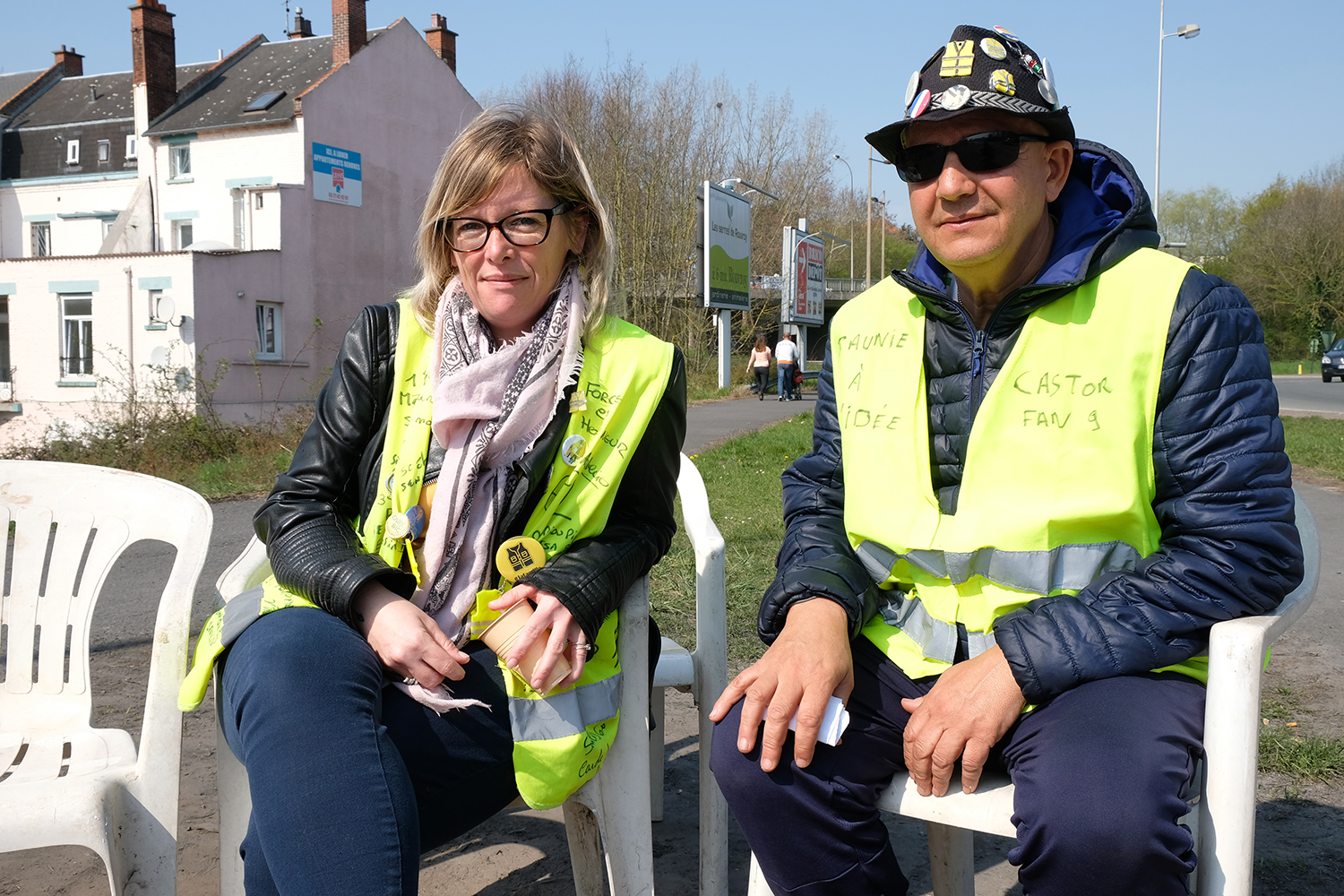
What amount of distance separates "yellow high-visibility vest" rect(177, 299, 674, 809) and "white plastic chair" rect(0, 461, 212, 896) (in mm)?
108

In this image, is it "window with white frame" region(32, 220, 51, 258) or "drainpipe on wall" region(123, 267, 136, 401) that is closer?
"drainpipe on wall" region(123, 267, 136, 401)

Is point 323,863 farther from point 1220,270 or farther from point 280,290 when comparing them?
point 1220,270

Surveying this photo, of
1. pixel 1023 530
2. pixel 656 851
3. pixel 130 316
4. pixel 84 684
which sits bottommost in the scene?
pixel 656 851

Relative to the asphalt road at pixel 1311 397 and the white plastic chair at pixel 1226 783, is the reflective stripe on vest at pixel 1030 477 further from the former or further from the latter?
the asphalt road at pixel 1311 397

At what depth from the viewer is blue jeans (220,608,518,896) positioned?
5.26 ft

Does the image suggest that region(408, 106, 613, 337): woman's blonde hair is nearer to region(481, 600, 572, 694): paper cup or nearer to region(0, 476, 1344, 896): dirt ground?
region(481, 600, 572, 694): paper cup

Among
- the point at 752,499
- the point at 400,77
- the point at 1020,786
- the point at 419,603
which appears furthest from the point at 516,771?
the point at 400,77

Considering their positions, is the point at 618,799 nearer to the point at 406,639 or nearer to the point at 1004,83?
the point at 406,639

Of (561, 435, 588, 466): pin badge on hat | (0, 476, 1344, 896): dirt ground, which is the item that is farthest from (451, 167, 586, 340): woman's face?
(0, 476, 1344, 896): dirt ground

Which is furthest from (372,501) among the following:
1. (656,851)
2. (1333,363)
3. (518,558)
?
(1333,363)

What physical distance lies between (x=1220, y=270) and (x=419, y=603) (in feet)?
184

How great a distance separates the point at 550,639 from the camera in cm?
197

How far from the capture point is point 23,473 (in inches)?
93.7

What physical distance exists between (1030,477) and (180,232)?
31299 mm
